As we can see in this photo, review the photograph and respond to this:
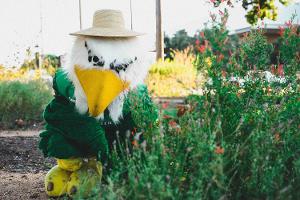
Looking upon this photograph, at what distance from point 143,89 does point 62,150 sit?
27.5 inches

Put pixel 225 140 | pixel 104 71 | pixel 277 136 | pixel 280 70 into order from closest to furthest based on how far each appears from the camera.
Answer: pixel 277 136
pixel 225 140
pixel 280 70
pixel 104 71

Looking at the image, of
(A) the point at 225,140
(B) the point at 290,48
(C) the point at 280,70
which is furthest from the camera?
(B) the point at 290,48

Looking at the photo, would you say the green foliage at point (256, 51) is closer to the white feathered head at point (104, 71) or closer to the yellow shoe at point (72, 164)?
the white feathered head at point (104, 71)

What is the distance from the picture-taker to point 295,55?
2.94 metres

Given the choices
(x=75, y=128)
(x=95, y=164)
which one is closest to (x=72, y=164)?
(x=95, y=164)

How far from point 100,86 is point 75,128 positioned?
1.35 feet

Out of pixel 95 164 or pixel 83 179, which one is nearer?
pixel 83 179

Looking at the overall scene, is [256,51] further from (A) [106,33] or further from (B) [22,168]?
(B) [22,168]

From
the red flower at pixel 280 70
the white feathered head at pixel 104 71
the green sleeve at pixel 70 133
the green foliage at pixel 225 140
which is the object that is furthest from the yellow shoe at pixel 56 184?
the red flower at pixel 280 70

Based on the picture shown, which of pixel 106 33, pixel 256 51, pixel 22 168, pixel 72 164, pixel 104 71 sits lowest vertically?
pixel 22 168

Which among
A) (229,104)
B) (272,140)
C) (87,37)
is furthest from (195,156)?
(87,37)

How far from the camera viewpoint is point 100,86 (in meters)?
3.12

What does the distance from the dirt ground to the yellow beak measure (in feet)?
2.60

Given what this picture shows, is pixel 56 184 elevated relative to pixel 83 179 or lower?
lower
